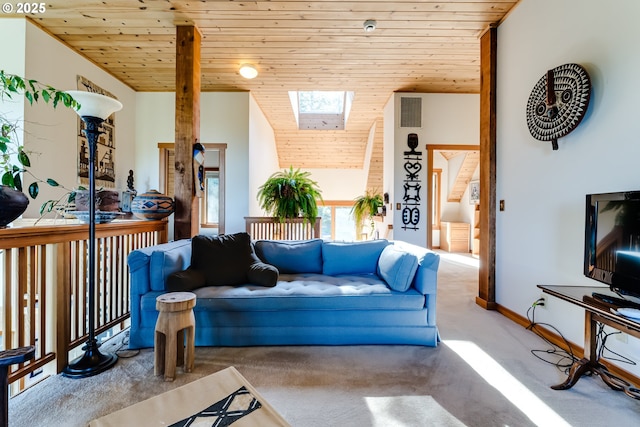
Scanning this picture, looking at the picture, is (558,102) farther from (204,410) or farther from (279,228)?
(279,228)

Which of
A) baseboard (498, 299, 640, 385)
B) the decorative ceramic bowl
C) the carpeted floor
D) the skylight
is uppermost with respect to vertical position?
the skylight

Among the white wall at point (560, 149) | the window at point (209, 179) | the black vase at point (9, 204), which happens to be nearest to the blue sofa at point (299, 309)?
the black vase at point (9, 204)

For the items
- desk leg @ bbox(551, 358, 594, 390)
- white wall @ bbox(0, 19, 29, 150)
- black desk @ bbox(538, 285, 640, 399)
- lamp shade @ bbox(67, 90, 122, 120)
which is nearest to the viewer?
black desk @ bbox(538, 285, 640, 399)

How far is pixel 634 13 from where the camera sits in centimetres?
174

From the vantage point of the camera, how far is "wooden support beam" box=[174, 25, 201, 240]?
3043mm

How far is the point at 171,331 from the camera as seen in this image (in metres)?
1.76

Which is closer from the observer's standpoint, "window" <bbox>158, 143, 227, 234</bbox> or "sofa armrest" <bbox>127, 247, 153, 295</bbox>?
"sofa armrest" <bbox>127, 247, 153, 295</bbox>

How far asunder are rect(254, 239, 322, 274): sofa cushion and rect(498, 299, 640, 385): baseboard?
6.16 feet

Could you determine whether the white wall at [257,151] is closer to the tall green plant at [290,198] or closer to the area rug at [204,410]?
the tall green plant at [290,198]

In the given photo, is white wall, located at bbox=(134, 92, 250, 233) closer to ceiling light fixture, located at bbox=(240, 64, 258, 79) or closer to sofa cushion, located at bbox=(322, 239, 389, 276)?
ceiling light fixture, located at bbox=(240, 64, 258, 79)

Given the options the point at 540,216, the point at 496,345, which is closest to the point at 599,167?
the point at 540,216

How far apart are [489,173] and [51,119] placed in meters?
4.87

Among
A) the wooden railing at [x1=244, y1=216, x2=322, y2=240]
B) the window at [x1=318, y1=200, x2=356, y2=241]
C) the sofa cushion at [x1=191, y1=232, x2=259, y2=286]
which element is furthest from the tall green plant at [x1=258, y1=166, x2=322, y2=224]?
the window at [x1=318, y1=200, x2=356, y2=241]

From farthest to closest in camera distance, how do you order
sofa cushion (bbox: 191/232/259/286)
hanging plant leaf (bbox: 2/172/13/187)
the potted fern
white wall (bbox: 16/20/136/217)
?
the potted fern
white wall (bbox: 16/20/136/217)
sofa cushion (bbox: 191/232/259/286)
hanging plant leaf (bbox: 2/172/13/187)
